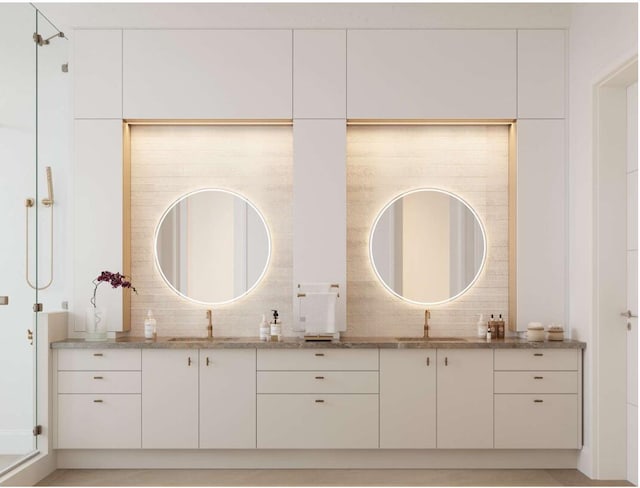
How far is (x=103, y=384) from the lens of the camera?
165 inches

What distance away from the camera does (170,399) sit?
13.7 ft

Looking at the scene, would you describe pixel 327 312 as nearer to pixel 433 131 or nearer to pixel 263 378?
pixel 263 378

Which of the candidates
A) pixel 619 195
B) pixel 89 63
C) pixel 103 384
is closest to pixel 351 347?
pixel 103 384

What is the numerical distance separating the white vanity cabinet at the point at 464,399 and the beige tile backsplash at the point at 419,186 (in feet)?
1.74

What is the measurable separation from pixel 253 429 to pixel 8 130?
7.65 feet

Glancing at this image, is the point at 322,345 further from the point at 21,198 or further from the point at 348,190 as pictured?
the point at 21,198

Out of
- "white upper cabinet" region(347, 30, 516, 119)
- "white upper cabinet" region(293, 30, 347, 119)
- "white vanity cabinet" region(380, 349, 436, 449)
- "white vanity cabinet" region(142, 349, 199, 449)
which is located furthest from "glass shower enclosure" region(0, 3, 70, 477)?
"white vanity cabinet" region(380, 349, 436, 449)

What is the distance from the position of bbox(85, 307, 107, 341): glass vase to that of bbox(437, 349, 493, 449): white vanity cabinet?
2.24 meters

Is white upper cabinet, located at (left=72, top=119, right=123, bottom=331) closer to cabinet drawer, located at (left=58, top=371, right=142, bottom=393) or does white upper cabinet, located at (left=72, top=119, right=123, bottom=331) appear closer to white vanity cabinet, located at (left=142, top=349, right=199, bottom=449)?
cabinet drawer, located at (left=58, top=371, right=142, bottom=393)

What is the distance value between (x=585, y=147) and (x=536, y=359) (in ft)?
4.63

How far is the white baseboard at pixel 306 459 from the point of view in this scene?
13.9 feet

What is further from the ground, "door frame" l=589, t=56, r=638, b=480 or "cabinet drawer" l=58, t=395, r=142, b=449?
"door frame" l=589, t=56, r=638, b=480

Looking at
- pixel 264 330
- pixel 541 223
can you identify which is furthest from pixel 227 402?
pixel 541 223

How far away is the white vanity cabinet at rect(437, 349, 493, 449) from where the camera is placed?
4172 millimetres
